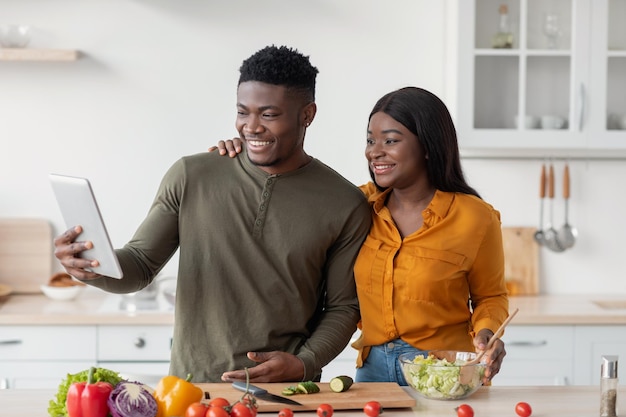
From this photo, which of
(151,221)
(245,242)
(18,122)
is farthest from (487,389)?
(18,122)

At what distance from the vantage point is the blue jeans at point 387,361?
2.30 m

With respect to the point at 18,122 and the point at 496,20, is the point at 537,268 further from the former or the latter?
the point at 18,122

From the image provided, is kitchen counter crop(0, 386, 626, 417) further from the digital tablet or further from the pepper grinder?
the digital tablet

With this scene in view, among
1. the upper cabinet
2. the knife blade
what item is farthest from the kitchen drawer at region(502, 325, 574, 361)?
the knife blade

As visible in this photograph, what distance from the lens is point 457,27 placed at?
372 centimetres

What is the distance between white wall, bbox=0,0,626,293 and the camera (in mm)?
3947

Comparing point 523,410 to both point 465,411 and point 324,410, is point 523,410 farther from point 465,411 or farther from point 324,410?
point 324,410

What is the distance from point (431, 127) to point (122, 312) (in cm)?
167

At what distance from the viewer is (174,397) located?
1825 mm

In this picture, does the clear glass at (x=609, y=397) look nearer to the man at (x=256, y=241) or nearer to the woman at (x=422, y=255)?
the woman at (x=422, y=255)

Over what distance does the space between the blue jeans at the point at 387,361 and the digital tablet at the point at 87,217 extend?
68cm

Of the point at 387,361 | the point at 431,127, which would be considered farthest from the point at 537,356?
the point at 431,127

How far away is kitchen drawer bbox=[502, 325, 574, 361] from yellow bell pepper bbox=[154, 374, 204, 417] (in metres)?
1.98

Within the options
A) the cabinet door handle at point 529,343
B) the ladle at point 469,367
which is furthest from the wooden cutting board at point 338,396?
the cabinet door handle at point 529,343
